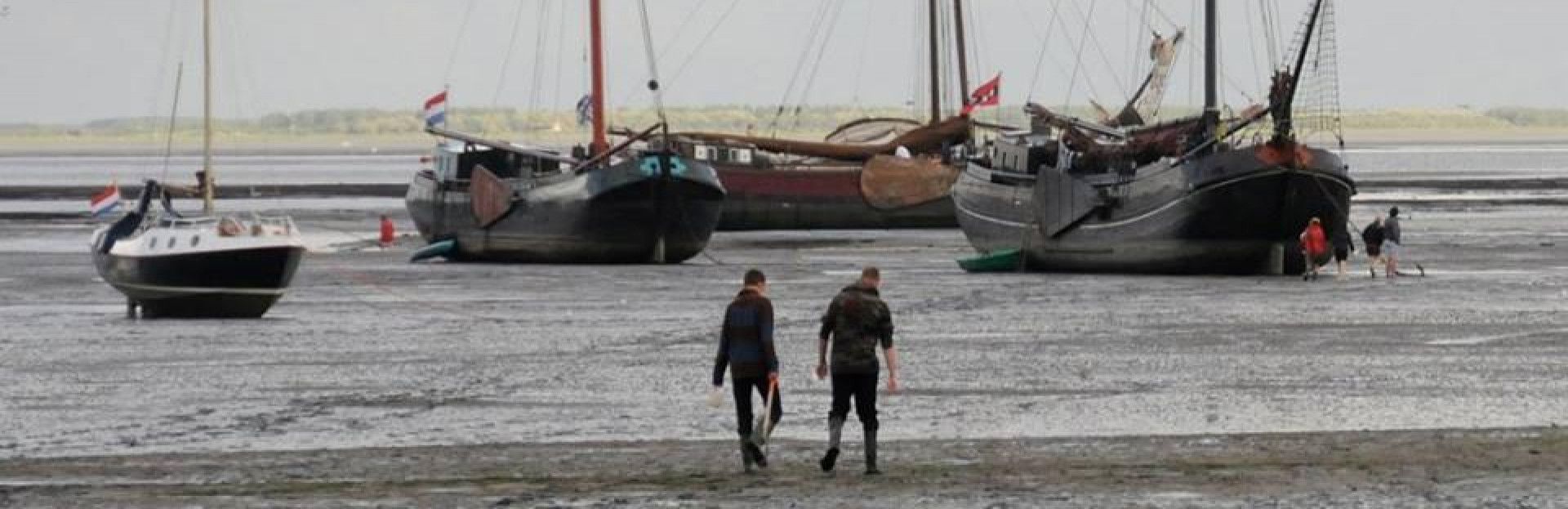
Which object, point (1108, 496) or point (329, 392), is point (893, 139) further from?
point (1108, 496)

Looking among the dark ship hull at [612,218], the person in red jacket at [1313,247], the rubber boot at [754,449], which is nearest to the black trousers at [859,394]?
the rubber boot at [754,449]

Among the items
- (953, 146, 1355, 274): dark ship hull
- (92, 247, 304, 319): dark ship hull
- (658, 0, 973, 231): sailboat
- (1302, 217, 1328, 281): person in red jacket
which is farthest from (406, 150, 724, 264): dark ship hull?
(92, 247, 304, 319): dark ship hull

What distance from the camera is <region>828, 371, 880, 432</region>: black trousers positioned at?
73.7 ft

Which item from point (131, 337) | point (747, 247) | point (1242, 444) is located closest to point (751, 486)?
point (1242, 444)

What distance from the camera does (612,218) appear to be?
203ft

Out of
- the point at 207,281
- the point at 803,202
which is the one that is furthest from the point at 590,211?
the point at 803,202

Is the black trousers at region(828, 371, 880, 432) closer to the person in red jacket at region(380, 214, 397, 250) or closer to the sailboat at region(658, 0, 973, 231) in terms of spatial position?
the person in red jacket at region(380, 214, 397, 250)

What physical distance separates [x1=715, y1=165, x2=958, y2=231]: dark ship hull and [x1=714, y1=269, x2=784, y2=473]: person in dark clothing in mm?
56136

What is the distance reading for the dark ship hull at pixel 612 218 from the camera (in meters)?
61.7

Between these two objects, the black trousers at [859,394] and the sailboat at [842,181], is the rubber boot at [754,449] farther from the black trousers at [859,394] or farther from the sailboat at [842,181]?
the sailboat at [842,181]

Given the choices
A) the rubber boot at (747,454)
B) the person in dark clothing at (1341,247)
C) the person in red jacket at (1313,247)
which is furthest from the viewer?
the person in dark clothing at (1341,247)

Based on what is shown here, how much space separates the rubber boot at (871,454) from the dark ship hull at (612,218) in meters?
38.8

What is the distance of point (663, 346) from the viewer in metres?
38.0

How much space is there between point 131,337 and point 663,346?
748 centimetres
